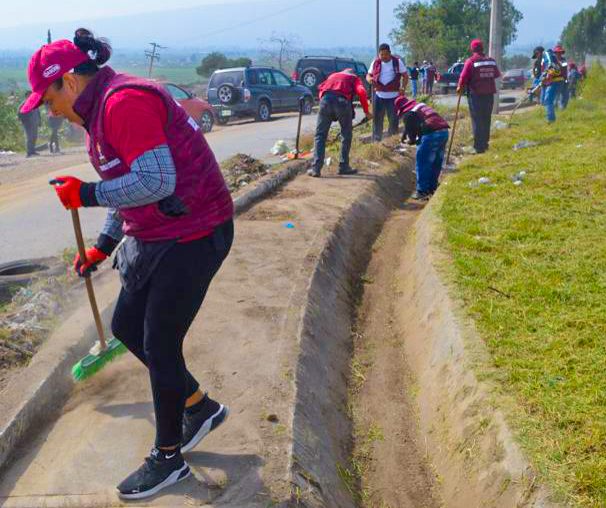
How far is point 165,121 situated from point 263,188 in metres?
6.91

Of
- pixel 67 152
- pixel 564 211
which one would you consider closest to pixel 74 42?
pixel 564 211

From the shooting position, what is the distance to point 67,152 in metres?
18.8

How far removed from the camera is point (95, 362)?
4289 millimetres

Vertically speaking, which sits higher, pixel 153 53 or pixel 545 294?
pixel 153 53

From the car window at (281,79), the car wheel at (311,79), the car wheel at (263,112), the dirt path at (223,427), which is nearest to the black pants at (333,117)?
the dirt path at (223,427)

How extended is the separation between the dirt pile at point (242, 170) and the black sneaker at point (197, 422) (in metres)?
6.75

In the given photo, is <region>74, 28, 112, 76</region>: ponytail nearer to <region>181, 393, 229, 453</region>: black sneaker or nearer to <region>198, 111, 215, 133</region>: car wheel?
<region>181, 393, 229, 453</region>: black sneaker

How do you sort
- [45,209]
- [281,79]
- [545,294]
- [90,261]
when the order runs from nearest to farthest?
[90,261] < [545,294] < [45,209] < [281,79]

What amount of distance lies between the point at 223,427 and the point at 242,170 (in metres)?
7.66

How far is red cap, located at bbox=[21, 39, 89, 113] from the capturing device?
9.74 feet

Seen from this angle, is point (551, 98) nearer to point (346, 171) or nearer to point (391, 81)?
point (391, 81)

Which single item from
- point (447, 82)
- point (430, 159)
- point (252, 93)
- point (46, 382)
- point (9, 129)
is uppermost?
point (252, 93)

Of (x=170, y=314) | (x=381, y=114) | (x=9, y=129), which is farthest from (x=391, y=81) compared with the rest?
(x=9, y=129)

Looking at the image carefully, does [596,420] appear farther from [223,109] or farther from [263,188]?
[223,109]
